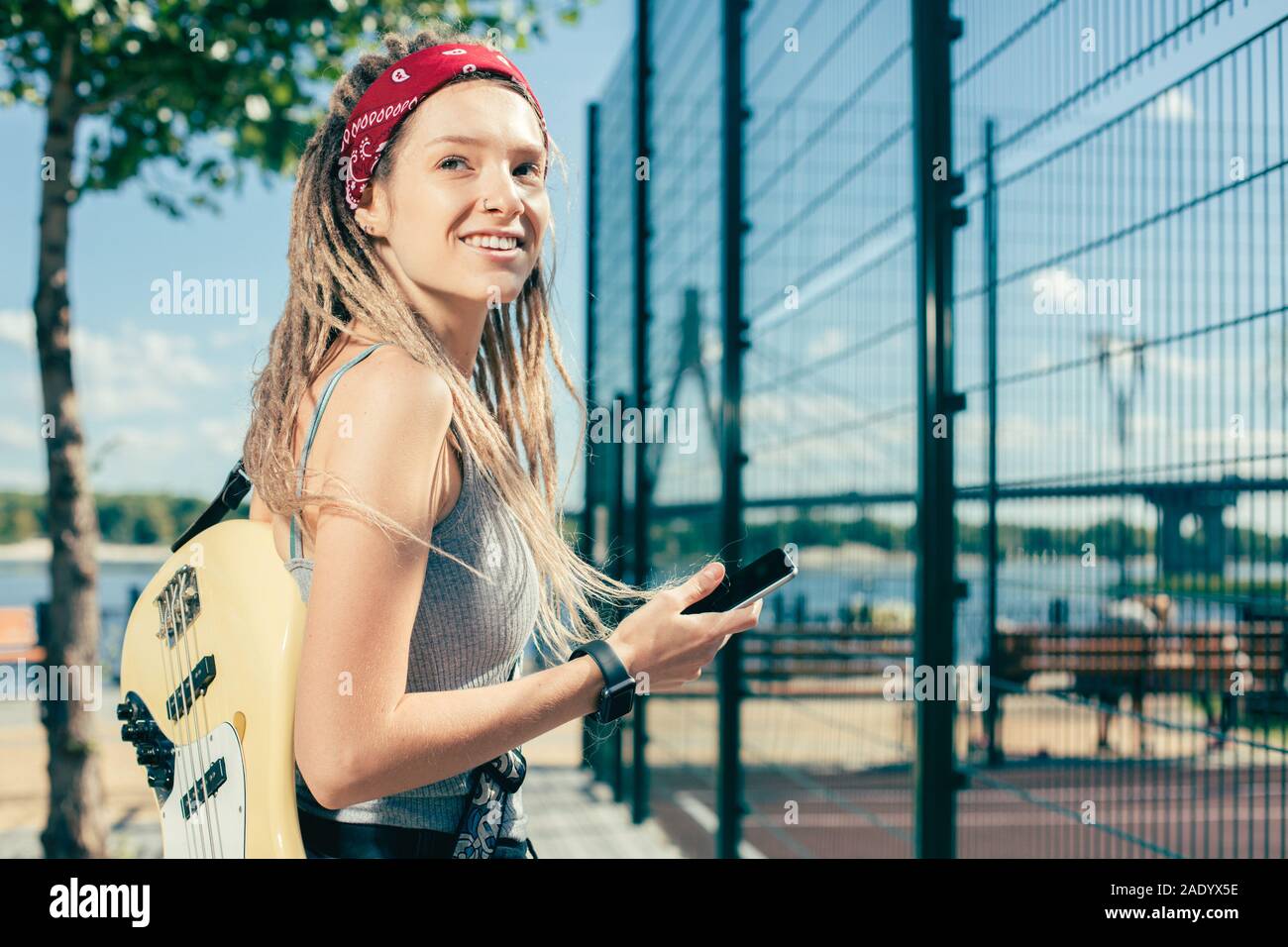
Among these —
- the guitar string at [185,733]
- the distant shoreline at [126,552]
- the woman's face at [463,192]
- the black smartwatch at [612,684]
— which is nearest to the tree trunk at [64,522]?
the distant shoreline at [126,552]

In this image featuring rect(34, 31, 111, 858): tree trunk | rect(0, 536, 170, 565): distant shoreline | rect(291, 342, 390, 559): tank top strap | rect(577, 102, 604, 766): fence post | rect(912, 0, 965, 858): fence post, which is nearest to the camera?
rect(291, 342, 390, 559): tank top strap

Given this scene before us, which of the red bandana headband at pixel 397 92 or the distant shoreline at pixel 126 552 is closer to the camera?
the red bandana headband at pixel 397 92

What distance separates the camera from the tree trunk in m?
4.52

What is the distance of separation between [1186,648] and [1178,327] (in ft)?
2.33

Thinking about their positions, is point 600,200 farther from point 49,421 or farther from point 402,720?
point 402,720

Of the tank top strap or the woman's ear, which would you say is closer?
the tank top strap

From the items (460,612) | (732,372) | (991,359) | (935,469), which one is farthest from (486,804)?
(732,372)

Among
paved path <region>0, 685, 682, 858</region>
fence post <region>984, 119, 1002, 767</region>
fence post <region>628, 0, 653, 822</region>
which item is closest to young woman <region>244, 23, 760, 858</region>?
fence post <region>984, 119, 1002, 767</region>

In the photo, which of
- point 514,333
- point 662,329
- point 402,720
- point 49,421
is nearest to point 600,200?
point 662,329

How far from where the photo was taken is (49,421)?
447 cm

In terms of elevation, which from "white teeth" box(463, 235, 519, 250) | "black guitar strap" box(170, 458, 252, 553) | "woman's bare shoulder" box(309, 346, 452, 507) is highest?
"white teeth" box(463, 235, 519, 250)

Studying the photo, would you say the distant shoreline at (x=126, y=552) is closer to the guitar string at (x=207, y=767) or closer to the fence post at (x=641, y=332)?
the guitar string at (x=207, y=767)

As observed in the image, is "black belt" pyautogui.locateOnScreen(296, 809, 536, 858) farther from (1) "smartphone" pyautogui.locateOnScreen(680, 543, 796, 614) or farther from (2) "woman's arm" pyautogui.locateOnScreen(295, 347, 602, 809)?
(1) "smartphone" pyautogui.locateOnScreen(680, 543, 796, 614)

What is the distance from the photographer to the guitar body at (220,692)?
1228mm
